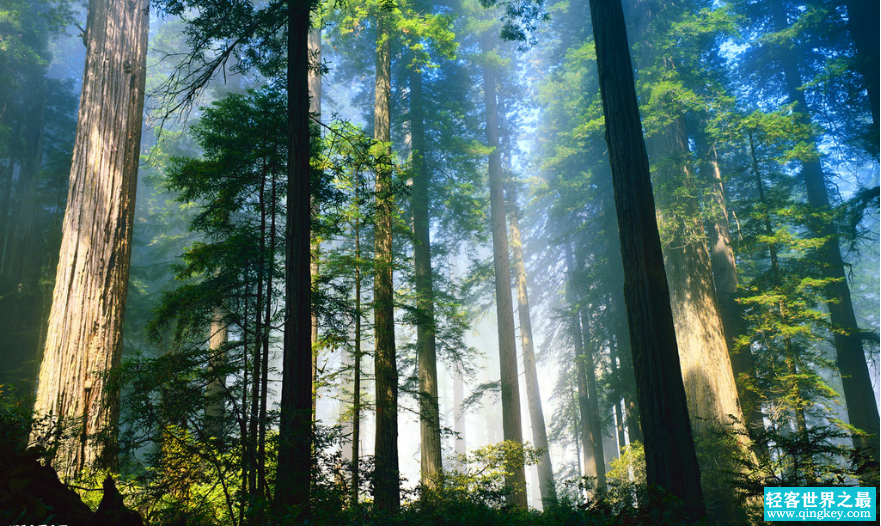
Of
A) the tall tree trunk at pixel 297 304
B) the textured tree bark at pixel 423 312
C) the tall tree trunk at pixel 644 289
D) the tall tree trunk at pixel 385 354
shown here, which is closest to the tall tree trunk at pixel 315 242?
the tall tree trunk at pixel 385 354

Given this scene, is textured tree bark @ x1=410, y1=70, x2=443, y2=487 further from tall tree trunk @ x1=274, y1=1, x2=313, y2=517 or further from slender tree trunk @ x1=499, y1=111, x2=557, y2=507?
slender tree trunk @ x1=499, y1=111, x2=557, y2=507

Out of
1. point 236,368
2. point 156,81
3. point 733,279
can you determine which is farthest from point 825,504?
point 156,81

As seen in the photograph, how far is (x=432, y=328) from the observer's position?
8.63m

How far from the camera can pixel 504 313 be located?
14.9 metres

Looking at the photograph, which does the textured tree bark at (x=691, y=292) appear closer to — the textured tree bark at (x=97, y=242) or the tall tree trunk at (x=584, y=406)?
the tall tree trunk at (x=584, y=406)

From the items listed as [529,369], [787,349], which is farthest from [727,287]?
[529,369]

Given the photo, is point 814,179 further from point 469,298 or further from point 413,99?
point 469,298

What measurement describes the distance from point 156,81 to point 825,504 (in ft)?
110

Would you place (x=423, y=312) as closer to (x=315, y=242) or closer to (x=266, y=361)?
(x=315, y=242)

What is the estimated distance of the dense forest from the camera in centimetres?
454

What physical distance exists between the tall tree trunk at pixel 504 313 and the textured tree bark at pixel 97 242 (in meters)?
8.63

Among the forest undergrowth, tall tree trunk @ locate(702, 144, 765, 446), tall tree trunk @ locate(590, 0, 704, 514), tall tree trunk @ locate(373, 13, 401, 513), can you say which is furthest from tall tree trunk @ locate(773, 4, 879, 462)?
tall tree trunk @ locate(373, 13, 401, 513)

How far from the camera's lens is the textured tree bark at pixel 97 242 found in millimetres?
5547

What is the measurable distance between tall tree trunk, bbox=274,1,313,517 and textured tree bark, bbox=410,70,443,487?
363 cm
